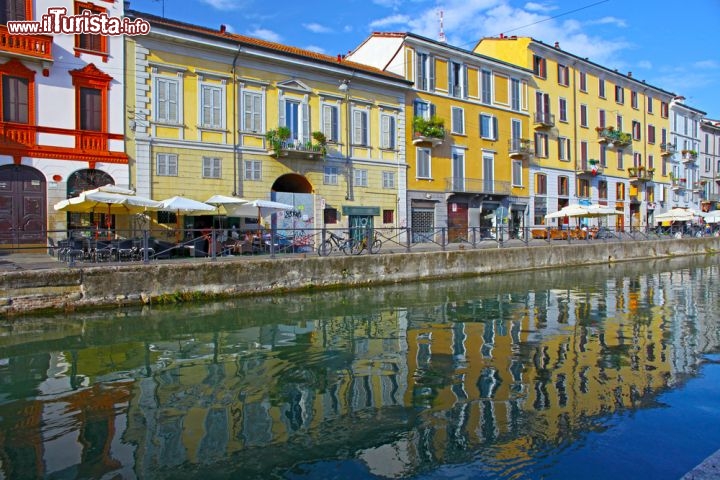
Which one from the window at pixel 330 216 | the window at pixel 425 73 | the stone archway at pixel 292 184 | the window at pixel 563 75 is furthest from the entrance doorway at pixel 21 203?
the window at pixel 563 75

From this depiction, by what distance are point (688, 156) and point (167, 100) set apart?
4899 cm

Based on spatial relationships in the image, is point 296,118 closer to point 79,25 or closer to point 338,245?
point 338,245

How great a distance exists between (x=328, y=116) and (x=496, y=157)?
12.7 metres

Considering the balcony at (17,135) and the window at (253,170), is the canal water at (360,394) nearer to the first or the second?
the balcony at (17,135)

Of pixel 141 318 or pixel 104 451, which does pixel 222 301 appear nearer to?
pixel 141 318

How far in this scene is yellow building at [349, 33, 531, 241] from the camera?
27.4m

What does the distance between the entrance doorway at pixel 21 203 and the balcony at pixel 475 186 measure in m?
19.5

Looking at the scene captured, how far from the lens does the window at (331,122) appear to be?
78.1ft

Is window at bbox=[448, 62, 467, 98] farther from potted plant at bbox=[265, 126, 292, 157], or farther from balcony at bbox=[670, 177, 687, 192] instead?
balcony at bbox=[670, 177, 687, 192]

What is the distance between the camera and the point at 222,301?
1297 centimetres

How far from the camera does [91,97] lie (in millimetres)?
17984

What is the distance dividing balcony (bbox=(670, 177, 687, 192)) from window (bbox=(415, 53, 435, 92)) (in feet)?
101

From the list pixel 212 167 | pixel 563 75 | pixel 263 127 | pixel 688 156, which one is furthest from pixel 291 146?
pixel 688 156

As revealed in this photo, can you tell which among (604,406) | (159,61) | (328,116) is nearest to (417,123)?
(328,116)
